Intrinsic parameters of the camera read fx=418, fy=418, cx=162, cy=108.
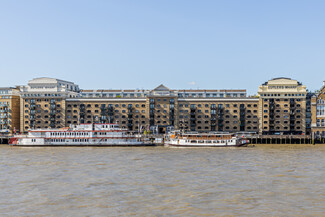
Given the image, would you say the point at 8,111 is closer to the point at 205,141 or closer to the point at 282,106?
the point at 205,141

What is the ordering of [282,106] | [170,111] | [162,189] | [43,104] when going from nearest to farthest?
[162,189] → [282,106] → [170,111] → [43,104]

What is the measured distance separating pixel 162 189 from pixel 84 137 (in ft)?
243

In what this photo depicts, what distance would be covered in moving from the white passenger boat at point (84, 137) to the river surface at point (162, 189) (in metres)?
45.1

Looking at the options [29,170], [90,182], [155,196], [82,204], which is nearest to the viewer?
[82,204]

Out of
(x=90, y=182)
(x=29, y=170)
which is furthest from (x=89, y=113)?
(x=90, y=182)

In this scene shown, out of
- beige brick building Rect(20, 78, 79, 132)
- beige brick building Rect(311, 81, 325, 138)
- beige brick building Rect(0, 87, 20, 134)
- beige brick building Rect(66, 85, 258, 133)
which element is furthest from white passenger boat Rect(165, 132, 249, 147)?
beige brick building Rect(0, 87, 20, 134)

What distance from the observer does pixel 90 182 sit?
167ft

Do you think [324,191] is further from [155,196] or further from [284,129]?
[284,129]

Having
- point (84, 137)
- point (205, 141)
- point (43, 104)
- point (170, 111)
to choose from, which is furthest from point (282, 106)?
point (43, 104)

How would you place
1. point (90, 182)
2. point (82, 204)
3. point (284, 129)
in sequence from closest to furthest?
point (82, 204), point (90, 182), point (284, 129)

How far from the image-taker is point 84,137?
385ft

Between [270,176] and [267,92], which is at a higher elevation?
[267,92]

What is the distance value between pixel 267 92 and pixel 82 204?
128 metres

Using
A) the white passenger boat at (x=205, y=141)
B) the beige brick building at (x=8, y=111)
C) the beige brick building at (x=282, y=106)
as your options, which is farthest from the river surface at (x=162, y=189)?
the beige brick building at (x=8, y=111)
